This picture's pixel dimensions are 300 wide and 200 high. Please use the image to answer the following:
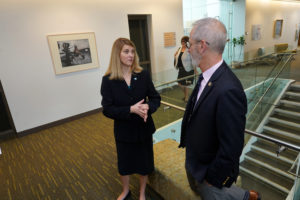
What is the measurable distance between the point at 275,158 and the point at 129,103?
5642 millimetres

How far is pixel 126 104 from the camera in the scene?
1.81m

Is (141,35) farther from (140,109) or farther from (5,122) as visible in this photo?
(140,109)

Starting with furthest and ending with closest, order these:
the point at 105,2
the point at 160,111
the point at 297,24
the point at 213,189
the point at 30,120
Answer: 1. the point at 297,24
2. the point at 105,2
3. the point at 30,120
4. the point at 160,111
5. the point at 213,189

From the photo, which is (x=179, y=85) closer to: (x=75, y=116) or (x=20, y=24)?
(x=75, y=116)

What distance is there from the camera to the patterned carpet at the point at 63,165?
252 centimetres

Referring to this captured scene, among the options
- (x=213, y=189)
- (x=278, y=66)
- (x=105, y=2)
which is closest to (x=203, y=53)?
(x=213, y=189)

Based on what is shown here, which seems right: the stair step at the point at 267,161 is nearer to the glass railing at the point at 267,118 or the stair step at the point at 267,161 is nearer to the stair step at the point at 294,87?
the glass railing at the point at 267,118

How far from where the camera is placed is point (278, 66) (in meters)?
5.93

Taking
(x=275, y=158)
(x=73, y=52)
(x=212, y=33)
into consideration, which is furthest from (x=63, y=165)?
(x=275, y=158)

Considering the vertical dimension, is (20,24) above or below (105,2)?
below

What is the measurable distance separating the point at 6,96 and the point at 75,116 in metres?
1.57

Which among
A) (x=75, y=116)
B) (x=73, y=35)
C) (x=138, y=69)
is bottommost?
(x=75, y=116)

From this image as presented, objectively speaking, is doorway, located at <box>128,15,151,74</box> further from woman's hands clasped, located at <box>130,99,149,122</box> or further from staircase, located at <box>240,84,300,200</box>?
woman's hands clasped, located at <box>130,99,149,122</box>

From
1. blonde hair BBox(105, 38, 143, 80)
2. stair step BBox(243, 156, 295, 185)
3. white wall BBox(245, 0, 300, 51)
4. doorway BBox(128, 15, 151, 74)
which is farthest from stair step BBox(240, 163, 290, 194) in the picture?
white wall BBox(245, 0, 300, 51)
